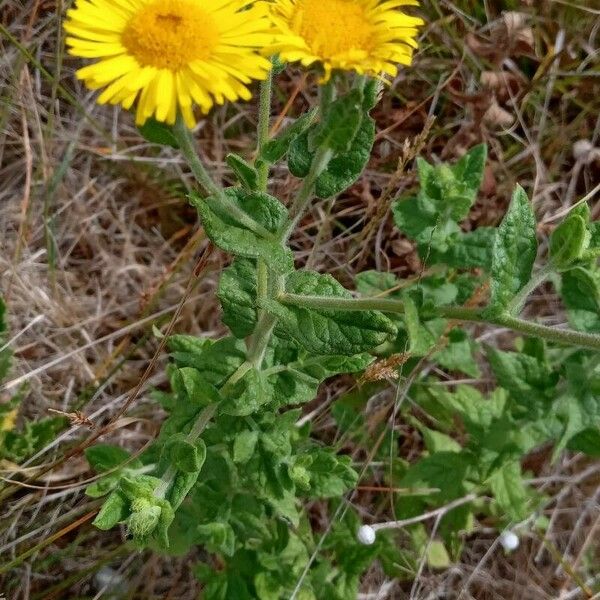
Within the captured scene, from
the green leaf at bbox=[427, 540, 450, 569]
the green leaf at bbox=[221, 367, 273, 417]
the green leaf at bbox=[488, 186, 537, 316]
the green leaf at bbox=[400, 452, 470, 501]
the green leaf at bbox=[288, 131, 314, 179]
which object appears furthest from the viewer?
the green leaf at bbox=[427, 540, 450, 569]

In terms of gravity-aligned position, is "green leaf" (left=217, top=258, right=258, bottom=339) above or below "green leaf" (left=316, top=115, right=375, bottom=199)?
below

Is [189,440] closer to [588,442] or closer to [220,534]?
[220,534]

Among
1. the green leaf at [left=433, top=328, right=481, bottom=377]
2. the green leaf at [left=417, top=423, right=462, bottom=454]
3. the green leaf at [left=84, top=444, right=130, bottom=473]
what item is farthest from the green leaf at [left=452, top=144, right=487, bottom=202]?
the green leaf at [left=84, top=444, right=130, bottom=473]

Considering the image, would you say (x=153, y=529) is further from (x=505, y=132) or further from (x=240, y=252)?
(x=505, y=132)

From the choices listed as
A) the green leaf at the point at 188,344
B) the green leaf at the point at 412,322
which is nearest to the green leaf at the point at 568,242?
the green leaf at the point at 412,322

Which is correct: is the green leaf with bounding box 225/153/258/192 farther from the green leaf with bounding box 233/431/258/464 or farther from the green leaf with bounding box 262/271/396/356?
the green leaf with bounding box 233/431/258/464

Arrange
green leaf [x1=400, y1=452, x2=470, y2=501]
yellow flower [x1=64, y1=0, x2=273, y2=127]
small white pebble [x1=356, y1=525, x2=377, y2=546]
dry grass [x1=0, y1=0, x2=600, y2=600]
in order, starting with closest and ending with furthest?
yellow flower [x1=64, y1=0, x2=273, y2=127] → small white pebble [x1=356, y1=525, x2=377, y2=546] → green leaf [x1=400, y1=452, x2=470, y2=501] → dry grass [x1=0, y1=0, x2=600, y2=600]

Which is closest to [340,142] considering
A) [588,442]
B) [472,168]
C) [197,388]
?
[197,388]
